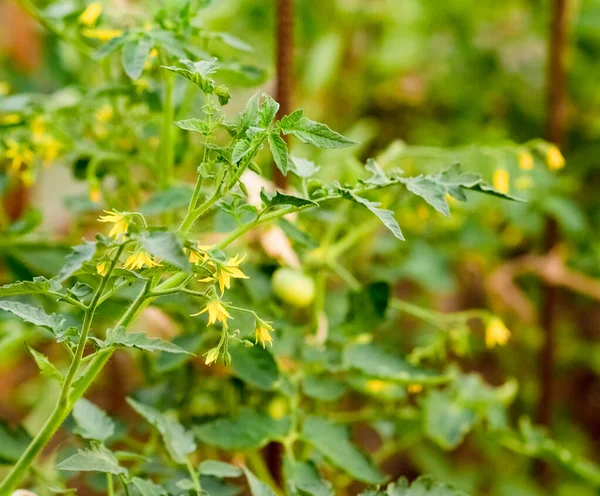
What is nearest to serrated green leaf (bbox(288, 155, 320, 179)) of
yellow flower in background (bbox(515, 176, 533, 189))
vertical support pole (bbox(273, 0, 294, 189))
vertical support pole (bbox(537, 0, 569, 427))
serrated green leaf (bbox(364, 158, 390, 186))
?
serrated green leaf (bbox(364, 158, 390, 186))

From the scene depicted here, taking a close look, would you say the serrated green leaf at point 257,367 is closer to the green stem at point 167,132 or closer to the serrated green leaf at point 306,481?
the serrated green leaf at point 306,481

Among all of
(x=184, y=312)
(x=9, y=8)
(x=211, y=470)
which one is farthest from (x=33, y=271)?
(x=9, y=8)

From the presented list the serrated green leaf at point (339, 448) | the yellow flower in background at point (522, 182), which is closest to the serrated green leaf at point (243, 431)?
the serrated green leaf at point (339, 448)

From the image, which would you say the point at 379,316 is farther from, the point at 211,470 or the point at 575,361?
the point at 575,361

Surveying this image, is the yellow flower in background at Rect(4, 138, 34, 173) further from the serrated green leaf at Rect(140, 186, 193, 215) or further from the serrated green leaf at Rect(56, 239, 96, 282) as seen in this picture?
the serrated green leaf at Rect(56, 239, 96, 282)

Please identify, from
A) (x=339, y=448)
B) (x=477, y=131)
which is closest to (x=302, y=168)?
(x=339, y=448)
